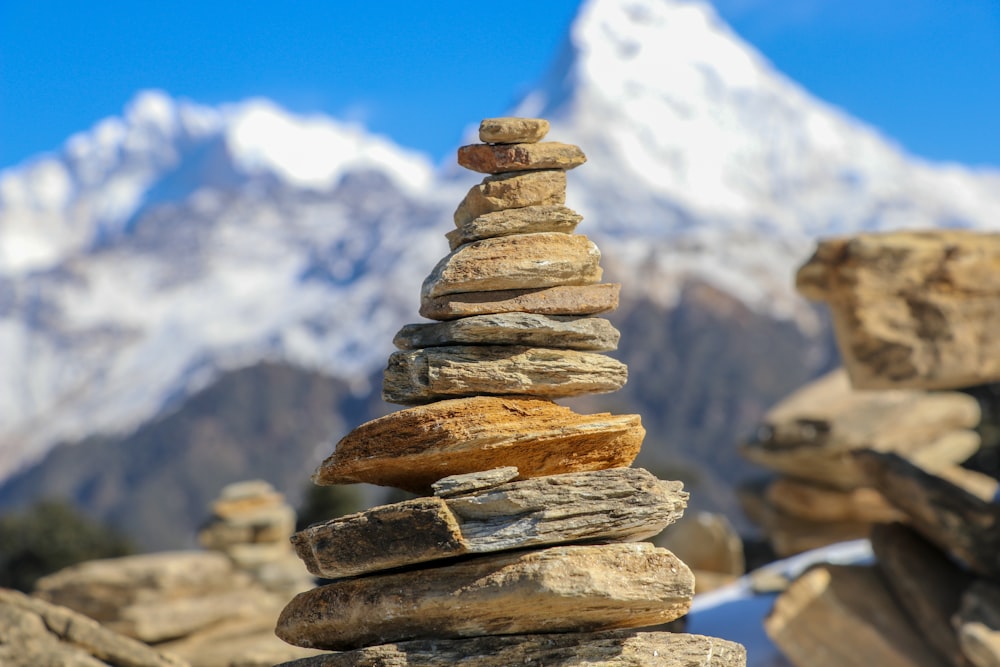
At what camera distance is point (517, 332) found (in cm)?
794

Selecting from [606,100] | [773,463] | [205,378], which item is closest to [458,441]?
[773,463]

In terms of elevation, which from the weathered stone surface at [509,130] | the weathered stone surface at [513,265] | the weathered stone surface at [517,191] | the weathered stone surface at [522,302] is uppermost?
the weathered stone surface at [509,130]

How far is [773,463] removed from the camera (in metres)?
20.7

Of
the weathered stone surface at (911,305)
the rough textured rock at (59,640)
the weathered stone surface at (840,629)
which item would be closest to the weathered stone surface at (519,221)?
the rough textured rock at (59,640)

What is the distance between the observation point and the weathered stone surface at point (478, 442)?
24.7 ft

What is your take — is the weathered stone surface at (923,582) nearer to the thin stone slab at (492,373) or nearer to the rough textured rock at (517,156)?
the thin stone slab at (492,373)

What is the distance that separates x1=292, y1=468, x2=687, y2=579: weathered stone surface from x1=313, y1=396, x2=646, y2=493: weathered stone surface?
0.37 metres

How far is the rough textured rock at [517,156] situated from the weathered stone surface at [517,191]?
0.06m

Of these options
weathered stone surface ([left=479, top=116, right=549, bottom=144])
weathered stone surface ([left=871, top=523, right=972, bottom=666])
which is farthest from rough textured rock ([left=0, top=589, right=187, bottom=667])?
weathered stone surface ([left=871, top=523, right=972, bottom=666])

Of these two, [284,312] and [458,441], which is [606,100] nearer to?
[284,312]

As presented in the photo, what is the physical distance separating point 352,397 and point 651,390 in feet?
98.2

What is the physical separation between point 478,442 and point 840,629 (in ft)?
26.6

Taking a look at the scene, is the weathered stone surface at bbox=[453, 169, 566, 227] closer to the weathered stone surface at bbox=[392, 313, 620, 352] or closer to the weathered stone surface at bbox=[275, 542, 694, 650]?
the weathered stone surface at bbox=[392, 313, 620, 352]

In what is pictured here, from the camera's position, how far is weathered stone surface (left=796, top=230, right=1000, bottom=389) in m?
14.1
